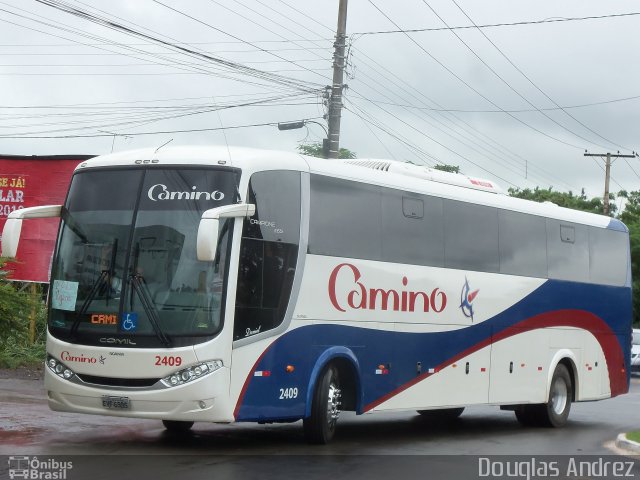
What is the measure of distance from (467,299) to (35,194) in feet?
38.6

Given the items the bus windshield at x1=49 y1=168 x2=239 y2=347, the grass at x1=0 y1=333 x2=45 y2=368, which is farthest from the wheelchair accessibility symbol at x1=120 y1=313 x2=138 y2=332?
the grass at x1=0 y1=333 x2=45 y2=368

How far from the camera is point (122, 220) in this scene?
13.2 m

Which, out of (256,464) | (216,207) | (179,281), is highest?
(216,207)

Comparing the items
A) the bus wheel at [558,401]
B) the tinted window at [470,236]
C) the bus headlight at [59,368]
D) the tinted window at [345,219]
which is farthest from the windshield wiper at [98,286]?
the bus wheel at [558,401]

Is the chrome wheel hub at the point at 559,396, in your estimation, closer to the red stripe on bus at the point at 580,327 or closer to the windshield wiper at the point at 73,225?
the red stripe on bus at the point at 580,327

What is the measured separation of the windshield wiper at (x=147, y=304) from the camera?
12602 mm

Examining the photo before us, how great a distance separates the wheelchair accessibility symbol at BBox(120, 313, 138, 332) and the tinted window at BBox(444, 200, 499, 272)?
576 centimetres

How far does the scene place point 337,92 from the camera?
27.2 m

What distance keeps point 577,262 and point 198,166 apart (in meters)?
9.42

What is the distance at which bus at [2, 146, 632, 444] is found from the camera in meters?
12.7

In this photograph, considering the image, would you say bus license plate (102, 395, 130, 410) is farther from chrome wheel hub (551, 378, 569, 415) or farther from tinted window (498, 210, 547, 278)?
chrome wheel hub (551, 378, 569, 415)

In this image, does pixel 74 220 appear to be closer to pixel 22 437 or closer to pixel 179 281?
pixel 179 281

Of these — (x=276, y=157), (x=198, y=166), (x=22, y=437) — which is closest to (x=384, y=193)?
(x=276, y=157)

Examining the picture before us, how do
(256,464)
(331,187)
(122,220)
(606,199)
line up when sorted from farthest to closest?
(606,199)
(331,187)
(122,220)
(256,464)
